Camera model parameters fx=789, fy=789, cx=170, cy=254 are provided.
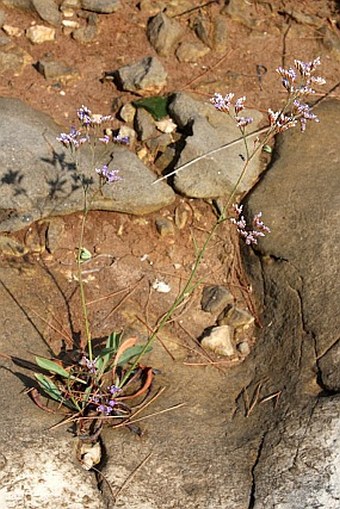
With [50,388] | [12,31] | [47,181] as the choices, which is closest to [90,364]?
[50,388]

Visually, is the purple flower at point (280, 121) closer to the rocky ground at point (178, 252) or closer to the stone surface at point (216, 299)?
the rocky ground at point (178, 252)

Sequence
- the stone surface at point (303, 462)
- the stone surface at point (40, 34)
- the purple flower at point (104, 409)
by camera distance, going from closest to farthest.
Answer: the stone surface at point (303, 462), the purple flower at point (104, 409), the stone surface at point (40, 34)

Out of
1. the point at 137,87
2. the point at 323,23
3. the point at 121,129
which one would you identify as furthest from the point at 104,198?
the point at 323,23

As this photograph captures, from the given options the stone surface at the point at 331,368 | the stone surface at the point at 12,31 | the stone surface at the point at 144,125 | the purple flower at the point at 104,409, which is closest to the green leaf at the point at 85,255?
the stone surface at the point at 144,125

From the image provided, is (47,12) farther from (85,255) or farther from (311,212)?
(311,212)

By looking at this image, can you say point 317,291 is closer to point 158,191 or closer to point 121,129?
point 158,191

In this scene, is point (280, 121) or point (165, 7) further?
point (165, 7)
